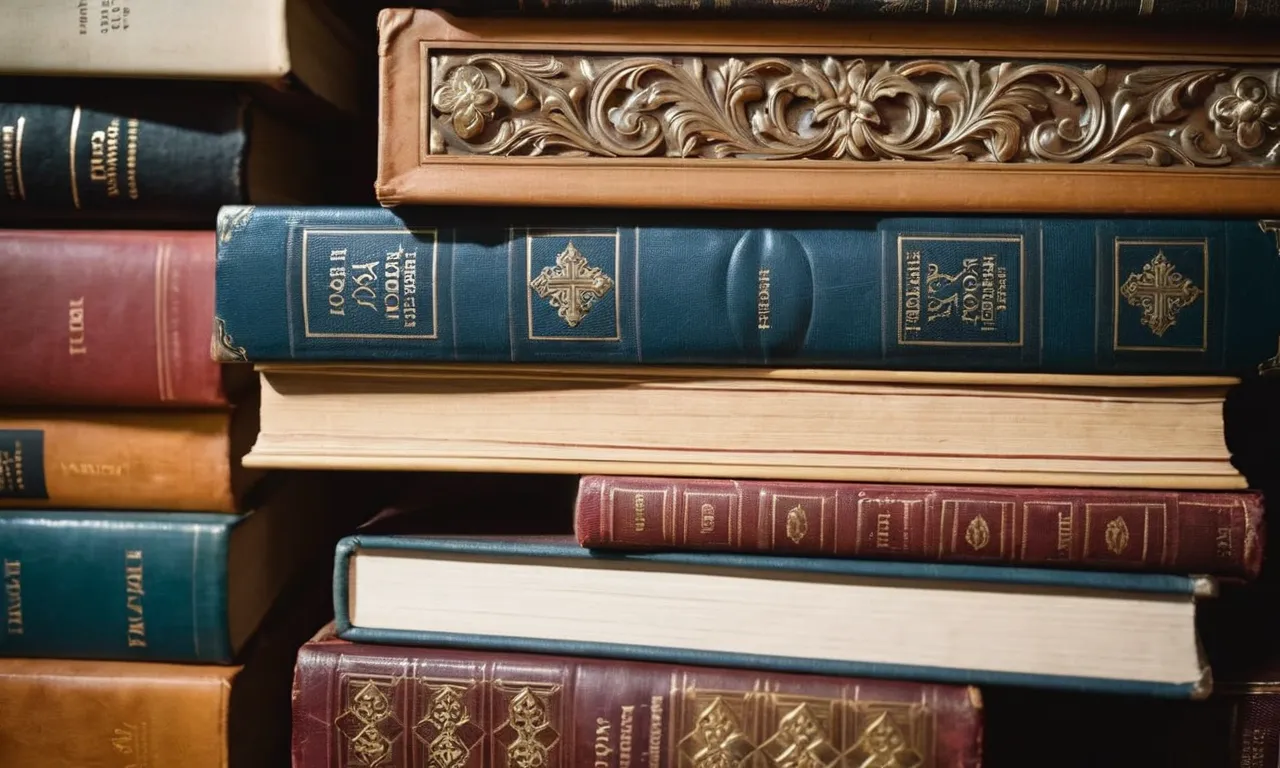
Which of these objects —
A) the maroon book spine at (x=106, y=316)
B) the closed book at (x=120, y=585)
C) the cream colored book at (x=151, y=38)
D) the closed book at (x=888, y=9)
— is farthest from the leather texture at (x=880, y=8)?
the closed book at (x=120, y=585)

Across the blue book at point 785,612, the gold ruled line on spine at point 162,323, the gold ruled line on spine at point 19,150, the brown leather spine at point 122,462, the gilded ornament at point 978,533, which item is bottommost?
the blue book at point 785,612

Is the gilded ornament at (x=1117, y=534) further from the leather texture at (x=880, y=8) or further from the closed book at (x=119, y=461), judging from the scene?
the closed book at (x=119, y=461)

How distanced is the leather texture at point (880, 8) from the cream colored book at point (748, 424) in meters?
0.20

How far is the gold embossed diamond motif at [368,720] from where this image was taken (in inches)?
20.7

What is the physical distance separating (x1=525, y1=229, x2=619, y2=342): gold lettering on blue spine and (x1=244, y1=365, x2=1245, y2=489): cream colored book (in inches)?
1.2

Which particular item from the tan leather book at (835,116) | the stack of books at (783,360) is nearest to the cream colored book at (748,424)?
the stack of books at (783,360)

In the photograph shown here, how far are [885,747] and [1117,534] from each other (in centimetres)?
18

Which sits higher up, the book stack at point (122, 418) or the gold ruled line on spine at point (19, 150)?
the gold ruled line on spine at point (19, 150)

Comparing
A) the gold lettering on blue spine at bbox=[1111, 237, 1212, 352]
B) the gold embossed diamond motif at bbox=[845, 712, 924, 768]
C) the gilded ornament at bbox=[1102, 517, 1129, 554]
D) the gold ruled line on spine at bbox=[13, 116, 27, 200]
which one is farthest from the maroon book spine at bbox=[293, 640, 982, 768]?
the gold ruled line on spine at bbox=[13, 116, 27, 200]

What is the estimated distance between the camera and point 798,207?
498 millimetres

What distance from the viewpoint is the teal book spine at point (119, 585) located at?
54 centimetres

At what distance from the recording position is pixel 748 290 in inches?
19.9

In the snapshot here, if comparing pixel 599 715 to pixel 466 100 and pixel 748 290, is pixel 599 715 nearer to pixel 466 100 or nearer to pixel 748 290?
pixel 748 290

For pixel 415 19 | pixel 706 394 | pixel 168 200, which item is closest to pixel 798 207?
pixel 706 394
